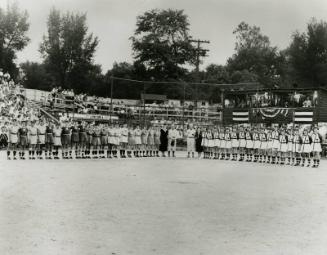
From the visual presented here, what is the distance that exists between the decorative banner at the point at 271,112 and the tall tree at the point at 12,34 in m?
26.8

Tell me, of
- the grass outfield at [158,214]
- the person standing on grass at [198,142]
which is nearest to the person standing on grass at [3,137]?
the person standing on grass at [198,142]

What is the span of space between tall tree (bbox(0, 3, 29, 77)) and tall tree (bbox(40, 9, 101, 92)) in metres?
3.87

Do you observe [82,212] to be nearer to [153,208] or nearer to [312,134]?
[153,208]

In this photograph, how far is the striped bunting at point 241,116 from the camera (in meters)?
36.5

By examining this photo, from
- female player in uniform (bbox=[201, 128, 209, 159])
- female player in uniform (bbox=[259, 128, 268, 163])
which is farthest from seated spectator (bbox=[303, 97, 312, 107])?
female player in uniform (bbox=[201, 128, 209, 159])

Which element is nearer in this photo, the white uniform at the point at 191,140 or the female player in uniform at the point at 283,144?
the female player in uniform at the point at 283,144

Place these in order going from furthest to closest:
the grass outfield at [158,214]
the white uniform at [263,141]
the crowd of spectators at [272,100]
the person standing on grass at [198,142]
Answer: the crowd of spectators at [272,100] < the person standing on grass at [198,142] < the white uniform at [263,141] < the grass outfield at [158,214]

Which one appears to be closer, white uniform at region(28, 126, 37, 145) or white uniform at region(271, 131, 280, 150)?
white uniform at region(28, 126, 37, 145)

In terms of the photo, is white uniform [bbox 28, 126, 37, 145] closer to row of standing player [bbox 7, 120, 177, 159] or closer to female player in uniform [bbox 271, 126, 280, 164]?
row of standing player [bbox 7, 120, 177, 159]

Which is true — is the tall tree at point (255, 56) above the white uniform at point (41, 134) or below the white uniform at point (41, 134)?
above

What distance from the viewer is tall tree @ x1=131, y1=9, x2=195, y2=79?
57.2 metres

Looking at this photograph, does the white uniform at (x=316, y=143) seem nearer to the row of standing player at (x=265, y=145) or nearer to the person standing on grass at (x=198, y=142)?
the row of standing player at (x=265, y=145)

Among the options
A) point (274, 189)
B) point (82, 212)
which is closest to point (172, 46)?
point (274, 189)

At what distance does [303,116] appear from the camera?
109 feet
